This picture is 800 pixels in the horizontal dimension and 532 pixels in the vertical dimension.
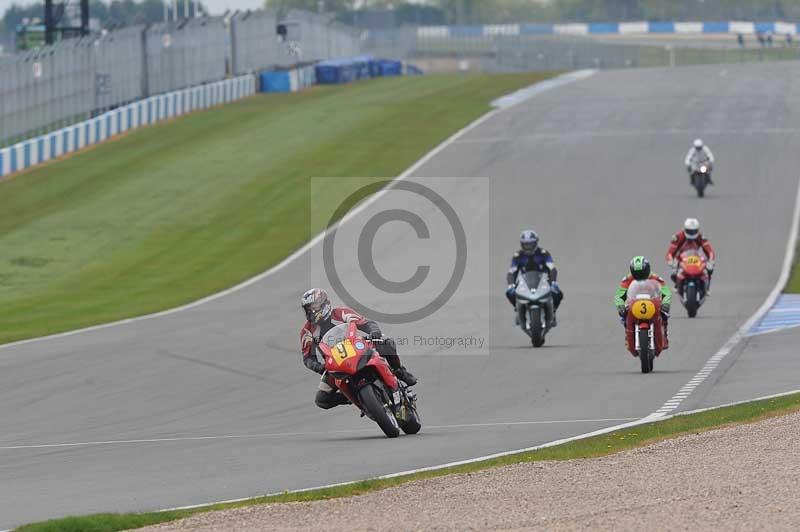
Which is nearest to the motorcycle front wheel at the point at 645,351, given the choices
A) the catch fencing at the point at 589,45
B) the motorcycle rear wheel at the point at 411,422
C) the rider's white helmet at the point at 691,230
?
the motorcycle rear wheel at the point at 411,422

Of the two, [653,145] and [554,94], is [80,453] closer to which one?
[653,145]

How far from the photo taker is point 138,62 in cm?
6122

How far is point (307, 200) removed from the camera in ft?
137

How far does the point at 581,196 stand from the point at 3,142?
20.4m

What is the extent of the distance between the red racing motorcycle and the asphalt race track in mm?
310

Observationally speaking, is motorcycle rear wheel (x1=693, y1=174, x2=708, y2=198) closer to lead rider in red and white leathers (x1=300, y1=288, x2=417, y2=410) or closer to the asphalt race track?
the asphalt race track

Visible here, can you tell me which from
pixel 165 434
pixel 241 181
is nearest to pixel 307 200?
pixel 241 181

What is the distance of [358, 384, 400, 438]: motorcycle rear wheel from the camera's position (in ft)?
46.3

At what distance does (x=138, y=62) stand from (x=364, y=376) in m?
49.1

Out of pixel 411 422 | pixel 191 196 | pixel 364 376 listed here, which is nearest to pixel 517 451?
pixel 411 422

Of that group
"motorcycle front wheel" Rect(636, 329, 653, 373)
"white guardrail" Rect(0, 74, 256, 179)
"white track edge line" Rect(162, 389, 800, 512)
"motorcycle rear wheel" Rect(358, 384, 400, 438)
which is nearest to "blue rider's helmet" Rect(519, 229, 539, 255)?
"motorcycle front wheel" Rect(636, 329, 653, 373)

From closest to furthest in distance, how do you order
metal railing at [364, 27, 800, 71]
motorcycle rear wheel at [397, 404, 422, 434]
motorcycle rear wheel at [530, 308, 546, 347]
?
motorcycle rear wheel at [397, 404, 422, 434], motorcycle rear wheel at [530, 308, 546, 347], metal railing at [364, 27, 800, 71]

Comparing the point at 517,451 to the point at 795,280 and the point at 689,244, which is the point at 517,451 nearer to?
the point at 689,244

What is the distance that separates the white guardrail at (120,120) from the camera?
46.8 m
